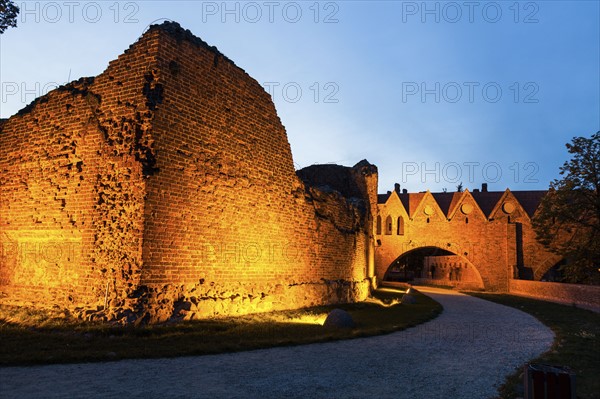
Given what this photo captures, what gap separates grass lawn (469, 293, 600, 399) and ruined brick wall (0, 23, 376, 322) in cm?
658

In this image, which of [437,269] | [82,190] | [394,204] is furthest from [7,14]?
[437,269]

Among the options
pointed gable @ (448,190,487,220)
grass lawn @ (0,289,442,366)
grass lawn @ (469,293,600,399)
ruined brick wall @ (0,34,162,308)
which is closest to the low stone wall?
grass lawn @ (469,293,600,399)

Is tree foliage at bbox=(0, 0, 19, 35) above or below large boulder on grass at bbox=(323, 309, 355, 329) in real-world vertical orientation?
above

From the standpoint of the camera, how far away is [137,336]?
833cm

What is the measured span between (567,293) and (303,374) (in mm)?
21814

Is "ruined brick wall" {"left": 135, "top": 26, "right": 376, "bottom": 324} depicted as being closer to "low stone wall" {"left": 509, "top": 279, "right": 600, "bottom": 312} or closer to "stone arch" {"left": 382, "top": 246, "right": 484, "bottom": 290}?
"low stone wall" {"left": 509, "top": 279, "right": 600, "bottom": 312}

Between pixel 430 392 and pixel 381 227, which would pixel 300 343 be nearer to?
pixel 430 392

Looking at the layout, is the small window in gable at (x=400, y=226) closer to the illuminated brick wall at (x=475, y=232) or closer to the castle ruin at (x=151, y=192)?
the illuminated brick wall at (x=475, y=232)

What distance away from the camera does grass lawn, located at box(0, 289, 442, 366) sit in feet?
22.6

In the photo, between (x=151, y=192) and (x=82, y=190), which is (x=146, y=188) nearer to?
(x=151, y=192)

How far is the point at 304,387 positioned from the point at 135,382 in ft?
6.68

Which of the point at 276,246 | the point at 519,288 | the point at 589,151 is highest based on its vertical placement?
the point at 589,151

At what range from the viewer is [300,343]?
8758 millimetres

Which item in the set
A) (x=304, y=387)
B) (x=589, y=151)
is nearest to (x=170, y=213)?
(x=304, y=387)
